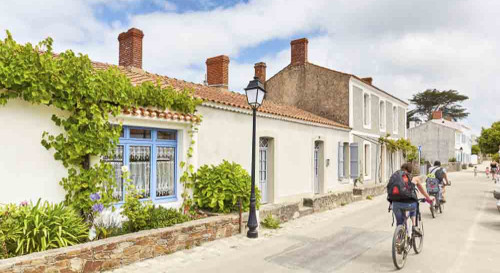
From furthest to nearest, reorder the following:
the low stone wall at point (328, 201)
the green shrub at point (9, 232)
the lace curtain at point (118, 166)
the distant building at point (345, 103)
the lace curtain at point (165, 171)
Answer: the distant building at point (345, 103) → the low stone wall at point (328, 201) → the lace curtain at point (165, 171) → the lace curtain at point (118, 166) → the green shrub at point (9, 232)

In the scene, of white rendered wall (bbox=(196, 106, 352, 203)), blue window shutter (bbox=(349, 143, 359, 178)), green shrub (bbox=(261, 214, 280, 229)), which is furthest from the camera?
blue window shutter (bbox=(349, 143, 359, 178))

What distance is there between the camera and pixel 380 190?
1664 centimetres

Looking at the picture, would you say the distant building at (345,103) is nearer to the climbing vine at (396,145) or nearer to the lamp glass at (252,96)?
the climbing vine at (396,145)

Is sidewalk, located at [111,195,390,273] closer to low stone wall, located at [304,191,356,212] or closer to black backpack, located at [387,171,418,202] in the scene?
low stone wall, located at [304,191,356,212]

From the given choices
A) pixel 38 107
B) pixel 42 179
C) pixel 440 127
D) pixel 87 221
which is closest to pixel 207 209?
pixel 87 221

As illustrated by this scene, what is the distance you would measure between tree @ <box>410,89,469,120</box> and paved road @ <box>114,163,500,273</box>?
51.2 metres

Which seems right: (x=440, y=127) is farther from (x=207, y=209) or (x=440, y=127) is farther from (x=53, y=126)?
(x=53, y=126)

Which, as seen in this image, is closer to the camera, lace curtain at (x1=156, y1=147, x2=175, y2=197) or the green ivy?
lace curtain at (x1=156, y1=147, x2=175, y2=197)

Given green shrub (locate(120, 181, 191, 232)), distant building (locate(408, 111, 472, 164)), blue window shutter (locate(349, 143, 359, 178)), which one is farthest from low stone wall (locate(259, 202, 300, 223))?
distant building (locate(408, 111, 472, 164))

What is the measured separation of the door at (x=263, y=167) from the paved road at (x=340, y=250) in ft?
5.92

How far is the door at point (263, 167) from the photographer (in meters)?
11.2

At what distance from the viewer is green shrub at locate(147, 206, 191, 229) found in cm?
650

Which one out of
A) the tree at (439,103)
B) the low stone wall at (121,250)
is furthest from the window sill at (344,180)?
the tree at (439,103)

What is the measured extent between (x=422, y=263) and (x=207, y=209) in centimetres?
469
